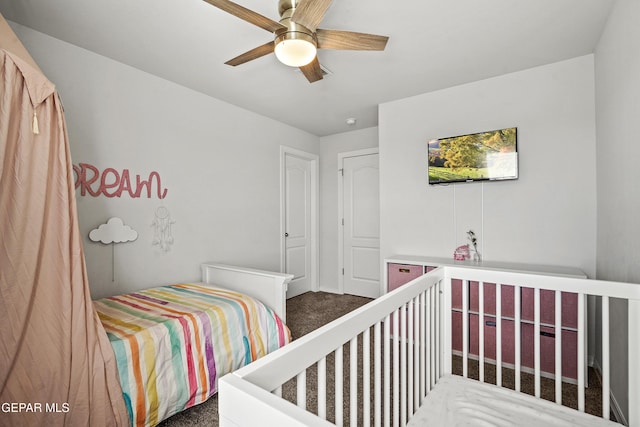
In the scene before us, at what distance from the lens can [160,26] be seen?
1879 millimetres

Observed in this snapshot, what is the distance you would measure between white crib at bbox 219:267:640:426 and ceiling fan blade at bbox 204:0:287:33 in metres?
1.37

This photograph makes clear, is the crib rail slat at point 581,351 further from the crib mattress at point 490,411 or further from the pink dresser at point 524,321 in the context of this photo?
the pink dresser at point 524,321

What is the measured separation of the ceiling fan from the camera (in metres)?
1.34

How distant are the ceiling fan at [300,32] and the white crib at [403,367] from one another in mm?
1236

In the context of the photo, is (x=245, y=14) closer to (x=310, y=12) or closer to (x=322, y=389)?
(x=310, y=12)

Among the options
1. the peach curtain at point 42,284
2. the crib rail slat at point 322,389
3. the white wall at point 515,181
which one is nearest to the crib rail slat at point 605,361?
the crib rail slat at point 322,389

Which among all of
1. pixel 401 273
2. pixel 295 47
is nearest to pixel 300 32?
pixel 295 47

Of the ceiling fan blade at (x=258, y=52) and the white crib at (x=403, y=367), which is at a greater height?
the ceiling fan blade at (x=258, y=52)

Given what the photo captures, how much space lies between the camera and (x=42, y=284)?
1.32 metres

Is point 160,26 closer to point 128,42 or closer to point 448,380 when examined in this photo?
point 128,42

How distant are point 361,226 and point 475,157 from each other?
1.83 metres

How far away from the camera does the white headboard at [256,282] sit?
7.29 ft

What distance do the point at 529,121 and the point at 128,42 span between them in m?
3.08

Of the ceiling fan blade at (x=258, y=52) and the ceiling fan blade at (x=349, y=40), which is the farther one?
the ceiling fan blade at (x=258, y=52)
